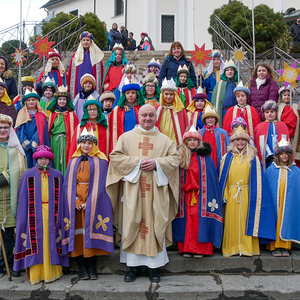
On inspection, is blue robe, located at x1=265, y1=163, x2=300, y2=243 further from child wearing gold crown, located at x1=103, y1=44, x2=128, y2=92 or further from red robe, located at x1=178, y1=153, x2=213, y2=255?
child wearing gold crown, located at x1=103, y1=44, x2=128, y2=92

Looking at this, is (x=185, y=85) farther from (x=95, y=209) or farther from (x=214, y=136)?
(x=95, y=209)

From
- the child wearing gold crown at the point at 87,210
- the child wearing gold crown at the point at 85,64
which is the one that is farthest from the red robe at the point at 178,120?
the child wearing gold crown at the point at 85,64

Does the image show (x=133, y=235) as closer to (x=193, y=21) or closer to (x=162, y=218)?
(x=162, y=218)

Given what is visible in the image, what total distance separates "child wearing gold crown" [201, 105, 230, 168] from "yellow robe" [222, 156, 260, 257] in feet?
1.72

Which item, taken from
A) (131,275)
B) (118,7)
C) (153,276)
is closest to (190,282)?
(153,276)

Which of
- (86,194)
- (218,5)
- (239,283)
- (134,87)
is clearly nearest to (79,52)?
(134,87)

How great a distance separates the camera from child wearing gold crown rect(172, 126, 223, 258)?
5648mm

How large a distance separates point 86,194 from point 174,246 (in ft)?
4.89

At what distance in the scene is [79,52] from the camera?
30.4 ft

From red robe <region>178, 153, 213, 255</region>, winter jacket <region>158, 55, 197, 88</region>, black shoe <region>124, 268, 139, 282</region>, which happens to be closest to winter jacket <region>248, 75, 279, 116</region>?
winter jacket <region>158, 55, 197, 88</region>

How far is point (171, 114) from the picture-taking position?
267 inches

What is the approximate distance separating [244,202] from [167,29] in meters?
20.2

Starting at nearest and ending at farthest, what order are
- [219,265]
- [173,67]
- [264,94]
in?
1. [219,265]
2. [264,94]
3. [173,67]

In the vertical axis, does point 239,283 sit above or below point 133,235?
below
